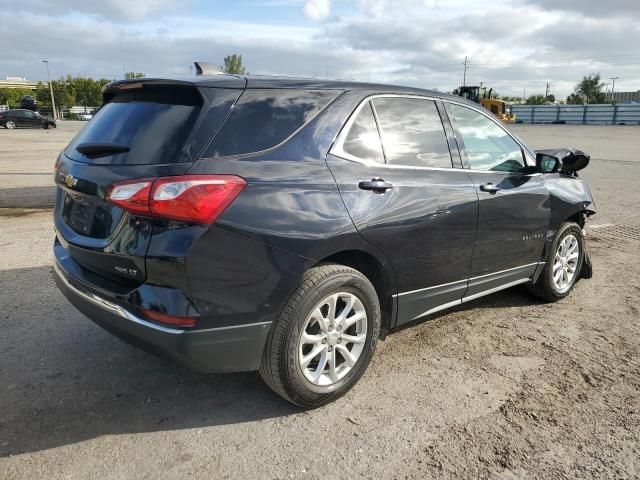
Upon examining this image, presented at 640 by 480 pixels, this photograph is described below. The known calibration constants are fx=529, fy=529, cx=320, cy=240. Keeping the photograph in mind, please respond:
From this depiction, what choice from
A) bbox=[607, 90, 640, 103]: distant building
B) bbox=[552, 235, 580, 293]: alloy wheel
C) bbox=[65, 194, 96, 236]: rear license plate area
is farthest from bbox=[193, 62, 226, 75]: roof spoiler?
bbox=[607, 90, 640, 103]: distant building

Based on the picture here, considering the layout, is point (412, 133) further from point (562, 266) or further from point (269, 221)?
point (562, 266)

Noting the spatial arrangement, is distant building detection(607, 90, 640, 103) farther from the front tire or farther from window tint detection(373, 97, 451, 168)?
the front tire

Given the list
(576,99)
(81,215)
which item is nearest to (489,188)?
(81,215)

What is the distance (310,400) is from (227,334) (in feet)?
2.23

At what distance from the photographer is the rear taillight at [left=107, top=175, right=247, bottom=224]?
2.45 metres

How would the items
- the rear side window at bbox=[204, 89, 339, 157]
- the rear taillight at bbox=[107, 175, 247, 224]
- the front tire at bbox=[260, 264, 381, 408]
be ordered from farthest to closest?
the front tire at bbox=[260, 264, 381, 408] < the rear side window at bbox=[204, 89, 339, 157] < the rear taillight at bbox=[107, 175, 247, 224]

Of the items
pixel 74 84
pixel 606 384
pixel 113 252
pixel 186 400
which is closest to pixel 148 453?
pixel 186 400

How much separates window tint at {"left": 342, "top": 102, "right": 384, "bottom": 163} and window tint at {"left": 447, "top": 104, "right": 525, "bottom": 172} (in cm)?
85

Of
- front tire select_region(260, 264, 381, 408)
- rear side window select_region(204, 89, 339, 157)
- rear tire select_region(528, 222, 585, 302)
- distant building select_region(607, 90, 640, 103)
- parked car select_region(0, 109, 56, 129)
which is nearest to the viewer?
rear side window select_region(204, 89, 339, 157)

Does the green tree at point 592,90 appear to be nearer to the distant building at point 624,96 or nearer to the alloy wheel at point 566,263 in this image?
the distant building at point 624,96

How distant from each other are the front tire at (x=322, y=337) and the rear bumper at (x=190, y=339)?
4.4 inches

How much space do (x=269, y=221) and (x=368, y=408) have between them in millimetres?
1252

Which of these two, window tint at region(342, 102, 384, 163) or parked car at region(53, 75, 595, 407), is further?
window tint at region(342, 102, 384, 163)

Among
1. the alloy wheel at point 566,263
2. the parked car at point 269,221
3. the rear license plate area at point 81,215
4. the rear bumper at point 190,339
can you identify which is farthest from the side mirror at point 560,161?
the rear license plate area at point 81,215
